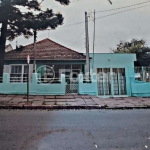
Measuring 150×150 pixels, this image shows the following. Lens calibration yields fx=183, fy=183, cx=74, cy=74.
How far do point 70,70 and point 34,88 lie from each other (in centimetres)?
543

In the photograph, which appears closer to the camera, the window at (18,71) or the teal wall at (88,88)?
the teal wall at (88,88)

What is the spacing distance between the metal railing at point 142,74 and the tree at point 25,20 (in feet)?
22.7

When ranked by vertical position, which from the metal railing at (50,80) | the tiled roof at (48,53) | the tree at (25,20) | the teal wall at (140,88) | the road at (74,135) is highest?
the tree at (25,20)

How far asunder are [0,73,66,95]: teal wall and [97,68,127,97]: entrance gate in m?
2.90

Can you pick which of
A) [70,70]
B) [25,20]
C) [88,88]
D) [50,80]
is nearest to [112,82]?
[88,88]

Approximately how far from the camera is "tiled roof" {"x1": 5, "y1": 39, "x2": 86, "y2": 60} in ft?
54.6

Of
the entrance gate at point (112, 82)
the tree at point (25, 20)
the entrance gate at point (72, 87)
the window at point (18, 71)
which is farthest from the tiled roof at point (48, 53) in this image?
the entrance gate at point (72, 87)

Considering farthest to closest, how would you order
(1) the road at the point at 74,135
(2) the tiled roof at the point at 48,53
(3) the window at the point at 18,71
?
1. (3) the window at the point at 18,71
2. (2) the tiled roof at the point at 48,53
3. (1) the road at the point at 74,135

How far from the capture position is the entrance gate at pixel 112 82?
1342 centimetres

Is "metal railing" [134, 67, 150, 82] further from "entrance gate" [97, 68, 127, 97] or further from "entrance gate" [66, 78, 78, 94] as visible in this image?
"entrance gate" [66, 78, 78, 94]

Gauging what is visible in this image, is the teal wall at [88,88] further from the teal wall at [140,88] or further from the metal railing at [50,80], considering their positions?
the teal wall at [140,88]

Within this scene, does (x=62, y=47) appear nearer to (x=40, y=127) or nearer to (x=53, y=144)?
(x=40, y=127)

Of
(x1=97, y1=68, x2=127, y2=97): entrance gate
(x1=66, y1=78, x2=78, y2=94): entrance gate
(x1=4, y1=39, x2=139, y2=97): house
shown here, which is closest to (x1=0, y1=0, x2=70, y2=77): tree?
(x1=4, y1=39, x2=139, y2=97): house

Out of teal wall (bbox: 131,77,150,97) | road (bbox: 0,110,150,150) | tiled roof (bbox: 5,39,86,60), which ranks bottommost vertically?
road (bbox: 0,110,150,150)
